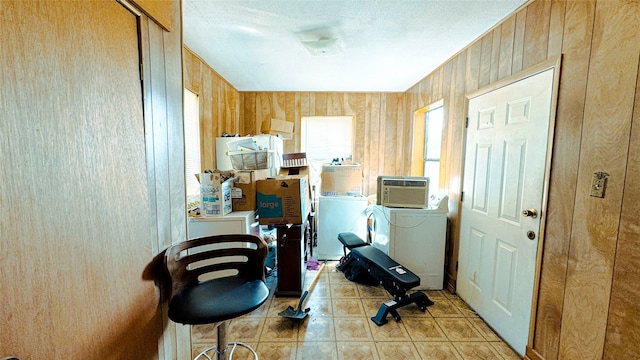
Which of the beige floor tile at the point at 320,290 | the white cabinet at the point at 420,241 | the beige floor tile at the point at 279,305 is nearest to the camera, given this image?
the beige floor tile at the point at 279,305

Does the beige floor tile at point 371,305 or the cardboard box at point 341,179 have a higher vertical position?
the cardboard box at point 341,179

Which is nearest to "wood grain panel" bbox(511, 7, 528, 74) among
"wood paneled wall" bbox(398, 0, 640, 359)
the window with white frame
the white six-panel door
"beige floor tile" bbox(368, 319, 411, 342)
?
"wood paneled wall" bbox(398, 0, 640, 359)

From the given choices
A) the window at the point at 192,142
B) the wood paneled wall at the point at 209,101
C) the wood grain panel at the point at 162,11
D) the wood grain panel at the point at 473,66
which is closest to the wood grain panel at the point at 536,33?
the wood grain panel at the point at 473,66

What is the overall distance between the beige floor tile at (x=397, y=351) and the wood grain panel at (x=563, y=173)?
0.78 meters

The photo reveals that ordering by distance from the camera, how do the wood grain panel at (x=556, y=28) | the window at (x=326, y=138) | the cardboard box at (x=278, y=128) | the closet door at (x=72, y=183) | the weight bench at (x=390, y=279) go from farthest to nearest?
the window at (x=326, y=138), the cardboard box at (x=278, y=128), the weight bench at (x=390, y=279), the wood grain panel at (x=556, y=28), the closet door at (x=72, y=183)

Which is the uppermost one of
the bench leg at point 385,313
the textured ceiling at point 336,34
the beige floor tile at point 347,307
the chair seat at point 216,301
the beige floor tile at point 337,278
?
the textured ceiling at point 336,34

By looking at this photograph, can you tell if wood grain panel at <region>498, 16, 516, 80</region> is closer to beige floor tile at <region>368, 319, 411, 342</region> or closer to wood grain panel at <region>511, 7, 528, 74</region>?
wood grain panel at <region>511, 7, 528, 74</region>

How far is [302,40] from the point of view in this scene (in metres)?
2.30

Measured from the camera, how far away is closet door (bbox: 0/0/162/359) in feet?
1.96

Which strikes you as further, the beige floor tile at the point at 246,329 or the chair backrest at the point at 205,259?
the beige floor tile at the point at 246,329

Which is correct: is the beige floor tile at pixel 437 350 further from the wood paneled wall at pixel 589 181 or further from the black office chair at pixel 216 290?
the black office chair at pixel 216 290

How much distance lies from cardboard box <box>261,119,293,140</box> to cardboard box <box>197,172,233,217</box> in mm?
2116

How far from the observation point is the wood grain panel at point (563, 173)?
4.50 ft

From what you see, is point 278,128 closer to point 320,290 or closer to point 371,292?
point 320,290
